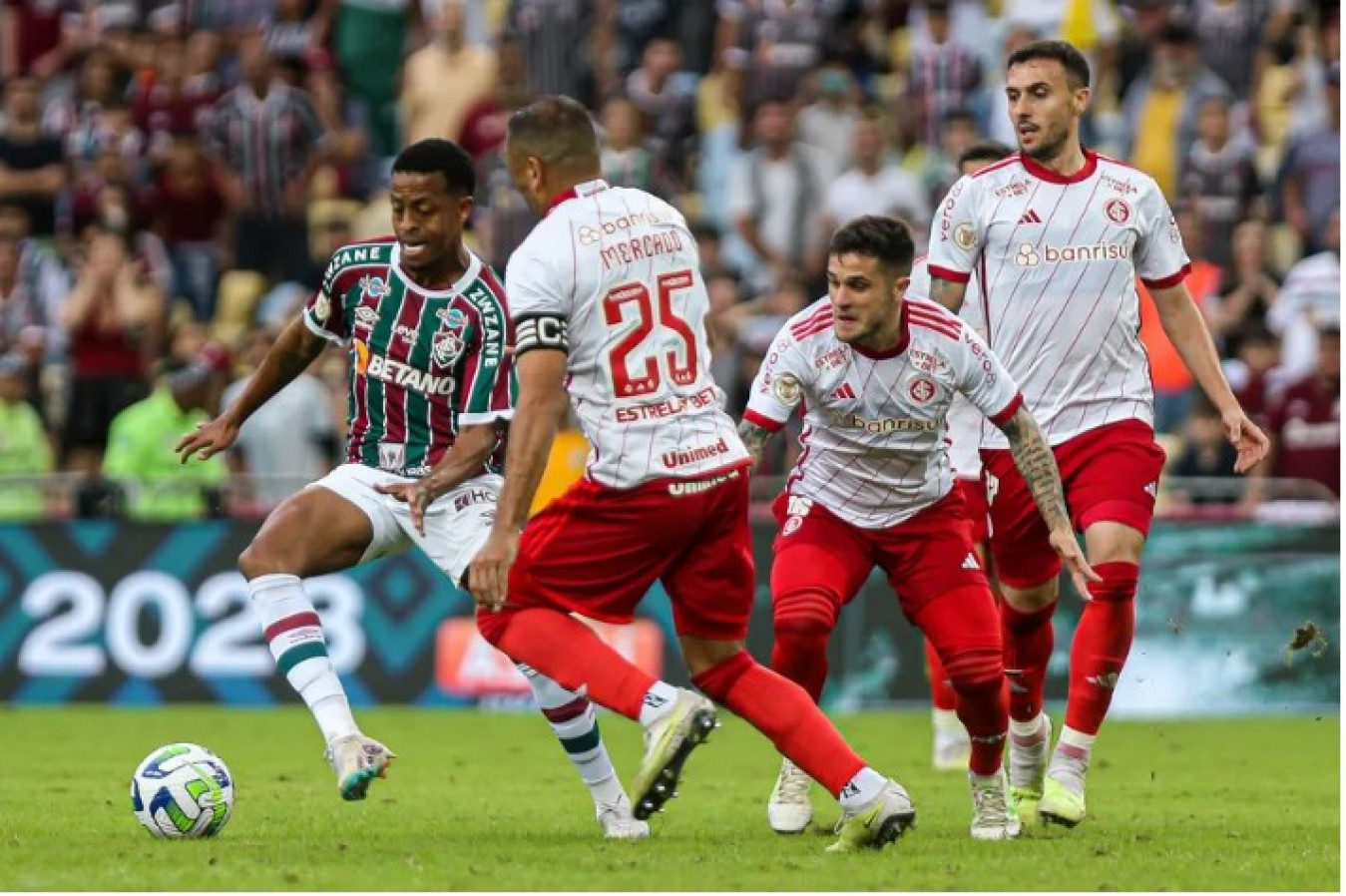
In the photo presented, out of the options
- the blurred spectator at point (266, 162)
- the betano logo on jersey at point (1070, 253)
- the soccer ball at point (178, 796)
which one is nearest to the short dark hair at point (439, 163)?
the betano logo on jersey at point (1070, 253)

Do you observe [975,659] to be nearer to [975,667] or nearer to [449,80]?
[975,667]

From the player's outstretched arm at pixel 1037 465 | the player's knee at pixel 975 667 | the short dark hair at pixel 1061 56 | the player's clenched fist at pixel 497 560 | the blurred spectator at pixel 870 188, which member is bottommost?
the blurred spectator at pixel 870 188

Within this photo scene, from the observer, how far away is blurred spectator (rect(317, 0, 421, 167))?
23953mm

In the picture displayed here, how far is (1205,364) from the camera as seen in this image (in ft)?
33.1

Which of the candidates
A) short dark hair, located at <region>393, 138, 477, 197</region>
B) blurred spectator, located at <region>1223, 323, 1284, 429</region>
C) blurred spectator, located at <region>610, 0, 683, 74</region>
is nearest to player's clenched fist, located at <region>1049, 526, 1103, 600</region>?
short dark hair, located at <region>393, 138, 477, 197</region>

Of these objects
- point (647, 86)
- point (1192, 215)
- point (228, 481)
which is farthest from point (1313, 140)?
point (228, 481)

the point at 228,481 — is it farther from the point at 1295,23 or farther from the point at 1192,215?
the point at 1295,23

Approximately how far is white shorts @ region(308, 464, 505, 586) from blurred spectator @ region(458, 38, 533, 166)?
12092 mm

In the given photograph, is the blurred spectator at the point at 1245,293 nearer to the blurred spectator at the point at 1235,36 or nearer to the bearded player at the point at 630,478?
the blurred spectator at the point at 1235,36

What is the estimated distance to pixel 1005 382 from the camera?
923 cm

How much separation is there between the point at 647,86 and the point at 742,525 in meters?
14.0

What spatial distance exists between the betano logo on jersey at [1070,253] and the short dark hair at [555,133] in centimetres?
219

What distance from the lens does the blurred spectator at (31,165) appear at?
22.7 meters

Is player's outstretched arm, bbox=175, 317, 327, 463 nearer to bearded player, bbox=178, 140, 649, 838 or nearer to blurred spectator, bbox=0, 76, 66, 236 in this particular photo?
bearded player, bbox=178, 140, 649, 838
